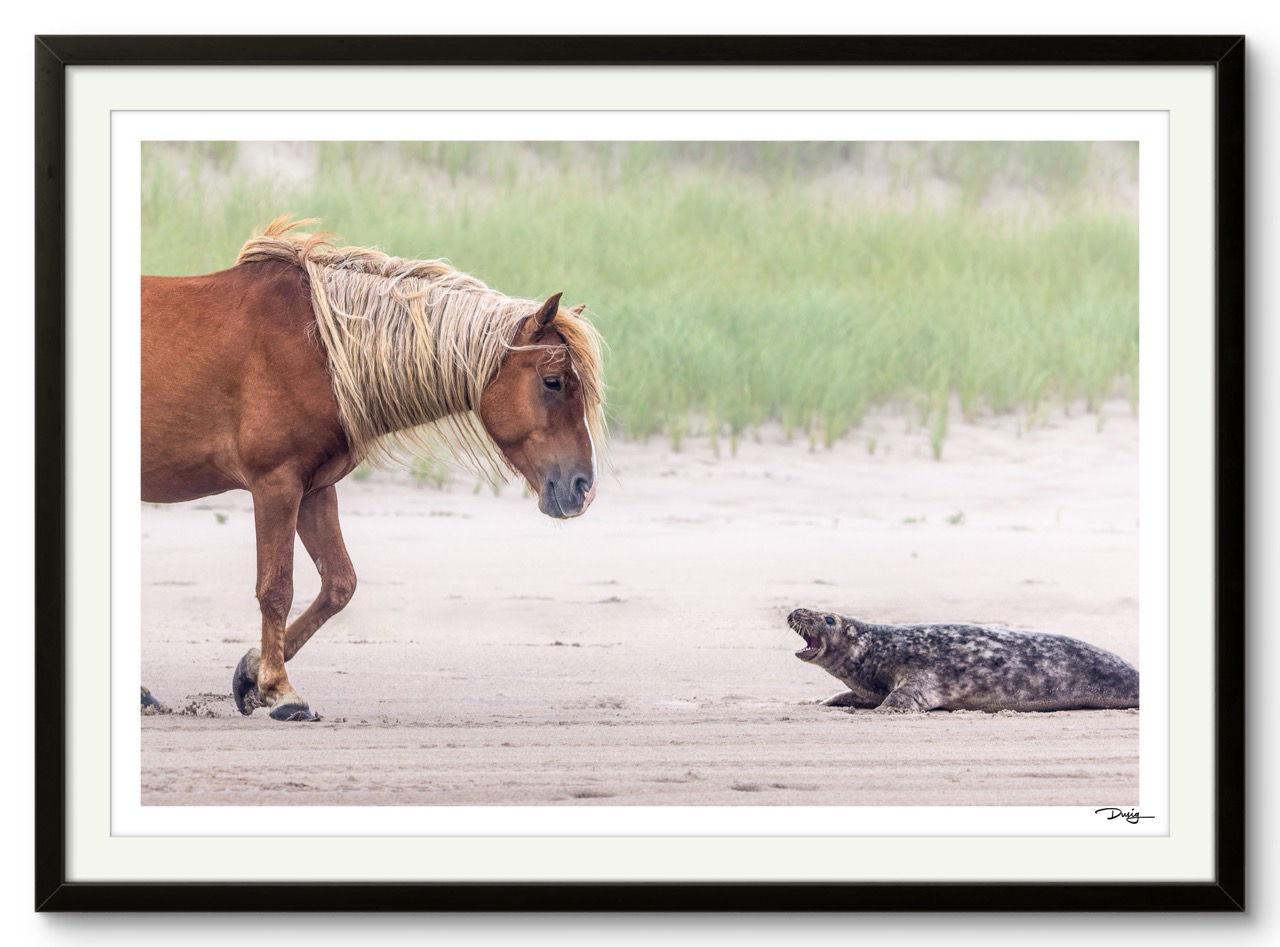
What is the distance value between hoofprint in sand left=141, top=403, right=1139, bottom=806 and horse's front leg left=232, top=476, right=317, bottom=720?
0.08 meters

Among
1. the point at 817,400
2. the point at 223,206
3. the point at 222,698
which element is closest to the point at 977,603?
the point at 817,400

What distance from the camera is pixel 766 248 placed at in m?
5.16

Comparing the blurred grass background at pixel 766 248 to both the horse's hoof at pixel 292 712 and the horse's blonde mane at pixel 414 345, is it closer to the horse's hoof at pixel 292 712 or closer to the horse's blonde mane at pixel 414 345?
the horse's blonde mane at pixel 414 345

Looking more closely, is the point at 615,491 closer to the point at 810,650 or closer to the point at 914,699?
the point at 810,650

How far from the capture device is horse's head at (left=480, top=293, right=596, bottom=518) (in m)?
4.51

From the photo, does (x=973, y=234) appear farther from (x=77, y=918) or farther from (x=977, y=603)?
(x=77, y=918)

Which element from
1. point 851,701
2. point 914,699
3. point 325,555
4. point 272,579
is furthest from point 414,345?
point 914,699

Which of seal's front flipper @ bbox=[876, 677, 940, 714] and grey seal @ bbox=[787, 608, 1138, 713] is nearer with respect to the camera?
grey seal @ bbox=[787, 608, 1138, 713]

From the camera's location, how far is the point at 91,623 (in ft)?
13.7

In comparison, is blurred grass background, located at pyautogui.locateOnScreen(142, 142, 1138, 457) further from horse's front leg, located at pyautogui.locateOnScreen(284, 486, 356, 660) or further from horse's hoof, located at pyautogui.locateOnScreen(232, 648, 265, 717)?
horse's hoof, located at pyautogui.locateOnScreen(232, 648, 265, 717)

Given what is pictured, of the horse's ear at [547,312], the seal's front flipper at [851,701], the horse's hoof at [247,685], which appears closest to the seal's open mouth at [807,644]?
the seal's front flipper at [851,701]

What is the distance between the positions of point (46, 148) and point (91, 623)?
4.77ft

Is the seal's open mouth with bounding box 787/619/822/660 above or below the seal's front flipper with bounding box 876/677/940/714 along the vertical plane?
above

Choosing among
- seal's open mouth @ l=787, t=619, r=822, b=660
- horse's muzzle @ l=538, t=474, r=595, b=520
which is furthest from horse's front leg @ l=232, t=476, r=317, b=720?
seal's open mouth @ l=787, t=619, r=822, b=660
